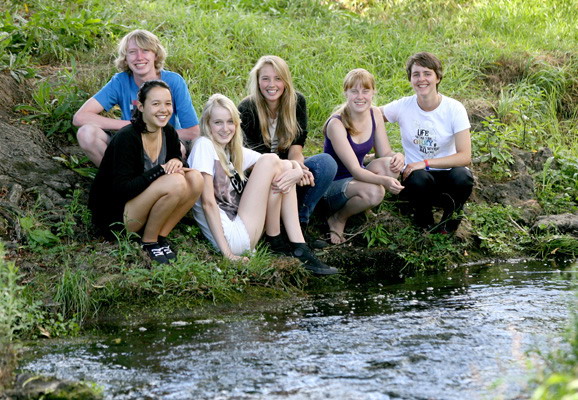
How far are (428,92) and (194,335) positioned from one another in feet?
10.4

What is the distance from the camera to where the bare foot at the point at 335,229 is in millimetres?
6758

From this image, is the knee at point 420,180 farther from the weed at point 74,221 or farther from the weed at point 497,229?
the weed at point 74,221

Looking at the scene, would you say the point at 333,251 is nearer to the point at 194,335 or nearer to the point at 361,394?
the point at 194,335

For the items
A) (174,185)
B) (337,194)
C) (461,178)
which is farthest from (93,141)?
(461,178)

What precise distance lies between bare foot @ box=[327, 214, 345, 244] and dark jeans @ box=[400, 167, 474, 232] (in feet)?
2.07

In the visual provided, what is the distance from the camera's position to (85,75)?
7.70 m

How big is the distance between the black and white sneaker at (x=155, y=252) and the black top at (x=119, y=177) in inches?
10.6

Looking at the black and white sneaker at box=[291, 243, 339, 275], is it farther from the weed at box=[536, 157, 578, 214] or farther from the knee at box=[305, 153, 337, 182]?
the weed at box=[536, 157, 578, 214]

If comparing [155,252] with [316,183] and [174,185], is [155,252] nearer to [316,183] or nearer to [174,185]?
[174,185]

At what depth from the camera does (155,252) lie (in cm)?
581

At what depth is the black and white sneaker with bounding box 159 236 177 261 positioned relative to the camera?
19.1ft

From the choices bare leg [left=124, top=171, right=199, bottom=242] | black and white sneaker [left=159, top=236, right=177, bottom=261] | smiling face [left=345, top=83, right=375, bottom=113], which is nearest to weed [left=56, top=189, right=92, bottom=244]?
bare leg [left=124, top=171, right=199, bottom=242]

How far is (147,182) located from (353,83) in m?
2.01

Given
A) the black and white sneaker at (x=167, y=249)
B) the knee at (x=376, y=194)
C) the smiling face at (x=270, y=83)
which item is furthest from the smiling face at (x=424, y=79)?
the black and white sneaker at (x=167, y=249)
